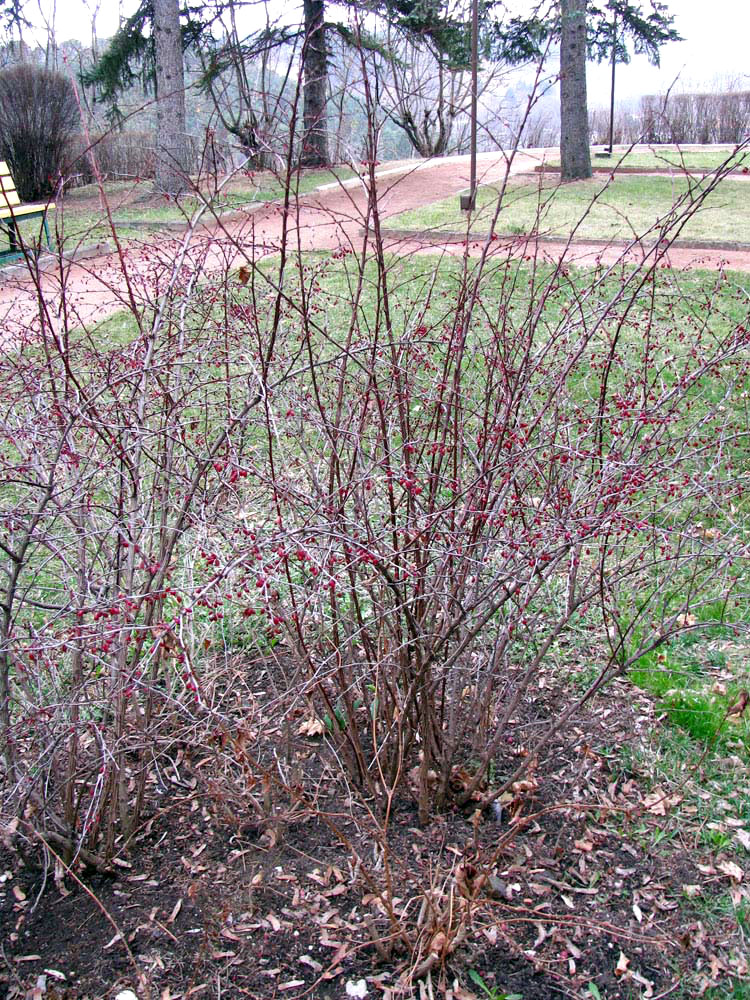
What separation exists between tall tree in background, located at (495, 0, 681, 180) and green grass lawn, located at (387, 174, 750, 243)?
639 mm

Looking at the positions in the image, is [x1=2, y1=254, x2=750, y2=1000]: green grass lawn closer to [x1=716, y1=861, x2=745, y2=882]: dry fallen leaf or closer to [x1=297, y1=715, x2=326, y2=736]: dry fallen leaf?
[x1=716, y1=861, x2=745, y2=882]: dry fallen leaf

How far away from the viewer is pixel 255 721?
123 inches

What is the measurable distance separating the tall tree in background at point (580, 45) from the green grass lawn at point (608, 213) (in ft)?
2.10

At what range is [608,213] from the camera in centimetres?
1323

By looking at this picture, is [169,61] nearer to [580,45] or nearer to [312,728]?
[580,45]

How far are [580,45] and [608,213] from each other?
3913 mm

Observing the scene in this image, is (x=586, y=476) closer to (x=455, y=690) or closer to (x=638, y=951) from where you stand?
(x=455, y=690)

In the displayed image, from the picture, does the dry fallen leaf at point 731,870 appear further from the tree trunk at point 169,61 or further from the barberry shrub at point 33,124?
the barberry shrub at point 33,124

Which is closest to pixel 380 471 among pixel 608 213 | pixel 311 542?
pixel 311 542

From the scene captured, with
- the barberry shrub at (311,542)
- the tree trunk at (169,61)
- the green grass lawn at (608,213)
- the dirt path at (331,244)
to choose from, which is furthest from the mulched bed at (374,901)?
the tree trunk at (169,61)

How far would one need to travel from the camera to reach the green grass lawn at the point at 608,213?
1137cm

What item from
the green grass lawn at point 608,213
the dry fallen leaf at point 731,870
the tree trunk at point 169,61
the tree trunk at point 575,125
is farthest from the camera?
the tree trunk at point 575,125

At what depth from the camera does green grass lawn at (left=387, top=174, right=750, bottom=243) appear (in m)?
11.4

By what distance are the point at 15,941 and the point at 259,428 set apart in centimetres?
327
